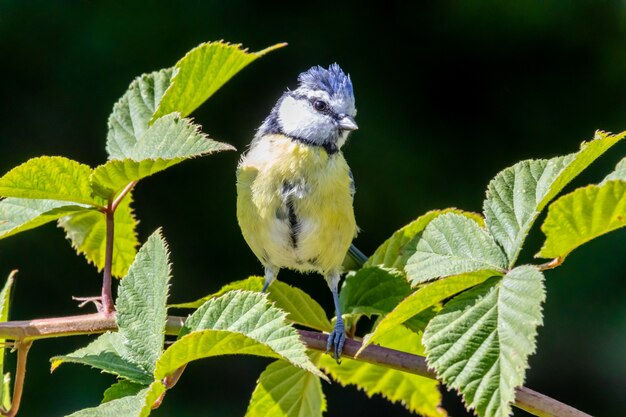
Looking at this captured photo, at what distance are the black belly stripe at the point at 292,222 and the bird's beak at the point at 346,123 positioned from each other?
20cm

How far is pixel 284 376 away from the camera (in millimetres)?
1063

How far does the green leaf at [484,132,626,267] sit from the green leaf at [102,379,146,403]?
1.32ft

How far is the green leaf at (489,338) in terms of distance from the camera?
0.75 meters

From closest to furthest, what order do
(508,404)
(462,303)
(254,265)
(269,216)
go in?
(508,404) → (462,303) → (269,216) → (254,265)

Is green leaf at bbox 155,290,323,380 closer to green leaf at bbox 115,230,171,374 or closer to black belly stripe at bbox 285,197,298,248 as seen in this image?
green leaf at bbox 115,230,171,374

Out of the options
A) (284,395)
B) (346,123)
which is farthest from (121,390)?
(346,123)

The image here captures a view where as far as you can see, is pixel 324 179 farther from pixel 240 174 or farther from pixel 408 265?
pixel 408 265

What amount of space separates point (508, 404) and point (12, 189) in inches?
21.9

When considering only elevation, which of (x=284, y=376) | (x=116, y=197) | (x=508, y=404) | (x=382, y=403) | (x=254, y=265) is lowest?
(x=382, y=403)

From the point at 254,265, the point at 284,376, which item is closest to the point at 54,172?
the point at 284,376

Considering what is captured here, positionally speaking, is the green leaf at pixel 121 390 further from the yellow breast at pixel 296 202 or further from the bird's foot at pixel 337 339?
the yellow breast at pixel 296 202

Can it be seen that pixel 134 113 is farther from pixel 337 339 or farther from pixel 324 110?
pixel 324 110

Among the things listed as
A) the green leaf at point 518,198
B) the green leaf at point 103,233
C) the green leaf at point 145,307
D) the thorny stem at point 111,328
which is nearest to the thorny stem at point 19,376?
the thorny stem at point 111,328

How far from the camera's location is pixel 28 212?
1027 millimetres
